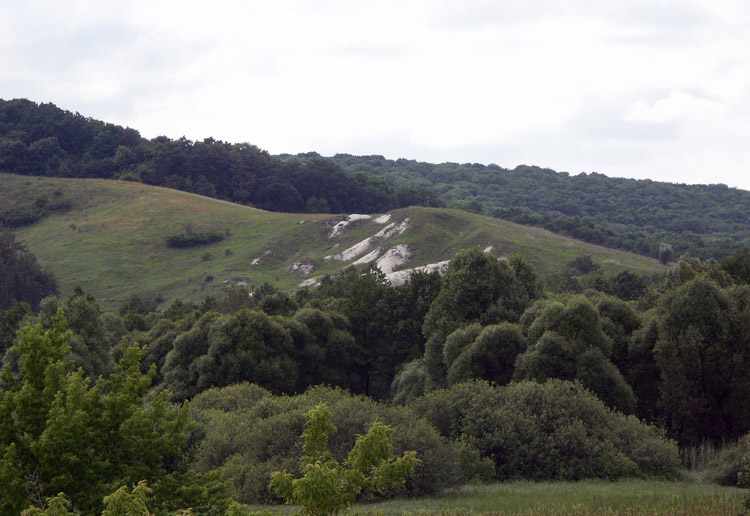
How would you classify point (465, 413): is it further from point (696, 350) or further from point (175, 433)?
point (175, 433)

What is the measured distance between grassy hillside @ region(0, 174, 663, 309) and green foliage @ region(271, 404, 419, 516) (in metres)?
87.5

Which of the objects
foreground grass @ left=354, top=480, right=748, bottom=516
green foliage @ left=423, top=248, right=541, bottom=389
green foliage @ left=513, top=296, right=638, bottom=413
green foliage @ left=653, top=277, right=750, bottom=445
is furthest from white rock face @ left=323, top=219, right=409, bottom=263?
foreground grass @ left=354, top=480, right=748, bottom=516

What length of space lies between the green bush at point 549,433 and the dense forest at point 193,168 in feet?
460

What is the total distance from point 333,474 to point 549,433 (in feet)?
62.4

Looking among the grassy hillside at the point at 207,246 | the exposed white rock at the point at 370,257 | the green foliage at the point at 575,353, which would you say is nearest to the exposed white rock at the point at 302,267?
the grassy hillside at the point at 207,246

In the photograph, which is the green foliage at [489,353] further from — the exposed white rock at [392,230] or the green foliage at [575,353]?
the exposed white rock at [392,230]

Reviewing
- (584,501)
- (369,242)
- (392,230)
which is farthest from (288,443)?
(392,230)

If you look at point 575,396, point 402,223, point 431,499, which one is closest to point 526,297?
point 575,396

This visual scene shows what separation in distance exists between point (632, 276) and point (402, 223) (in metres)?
47.3

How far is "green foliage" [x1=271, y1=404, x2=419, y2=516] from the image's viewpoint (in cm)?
1123

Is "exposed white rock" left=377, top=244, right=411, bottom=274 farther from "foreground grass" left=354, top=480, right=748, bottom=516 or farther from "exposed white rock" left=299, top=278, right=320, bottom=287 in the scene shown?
"foreground grass" left=354, top=480, right=748, bottom=516

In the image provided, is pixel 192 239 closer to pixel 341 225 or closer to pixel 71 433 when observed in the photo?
pixel 341 225

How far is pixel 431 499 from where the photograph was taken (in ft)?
73.8

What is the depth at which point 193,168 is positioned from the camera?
577 ft
